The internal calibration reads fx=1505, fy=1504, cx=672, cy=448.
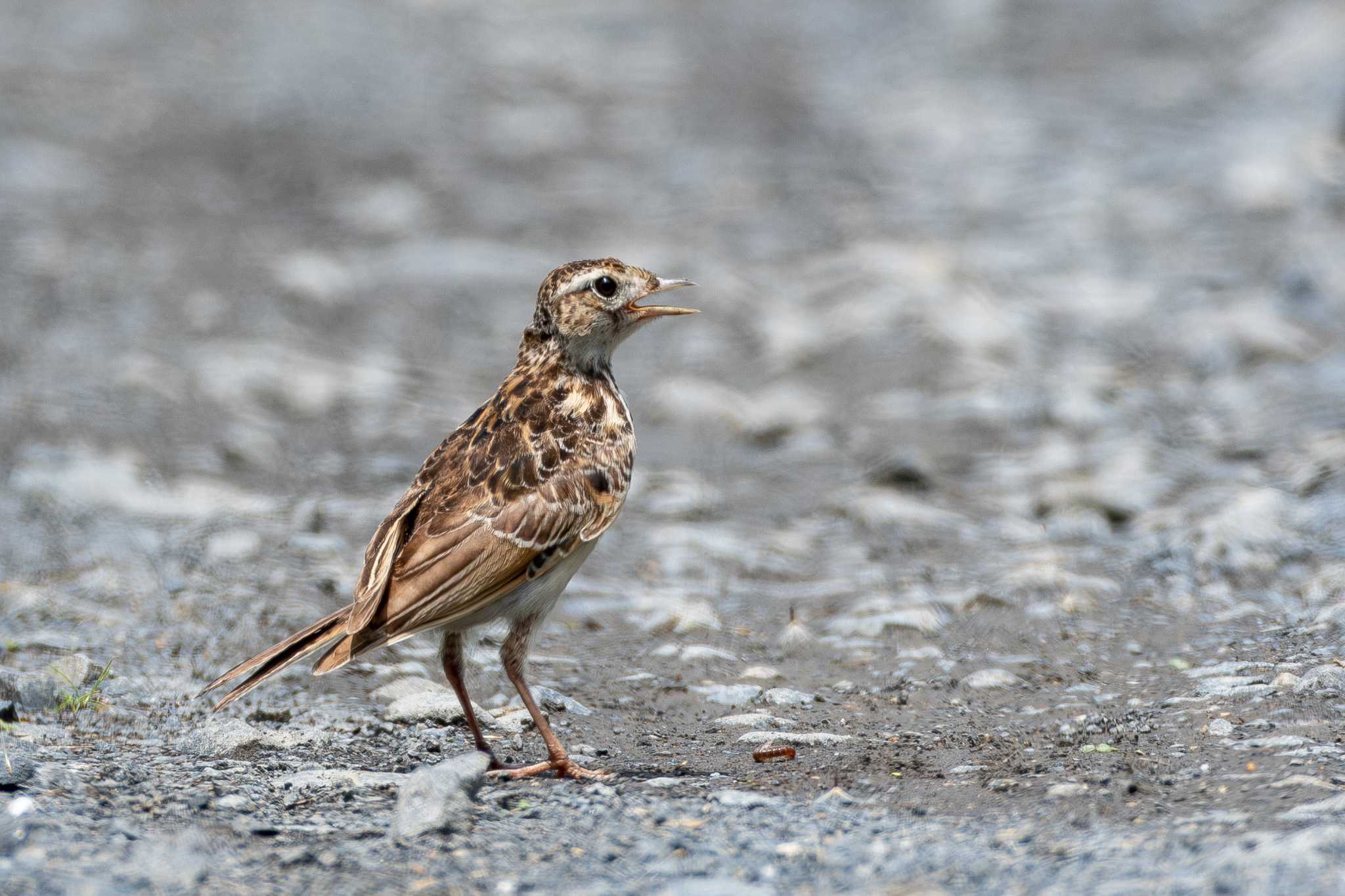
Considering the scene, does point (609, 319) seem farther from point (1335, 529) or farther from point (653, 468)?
point (1335, 529)

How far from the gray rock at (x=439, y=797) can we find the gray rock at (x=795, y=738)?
1.44 meters

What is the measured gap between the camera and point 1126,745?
600 cm

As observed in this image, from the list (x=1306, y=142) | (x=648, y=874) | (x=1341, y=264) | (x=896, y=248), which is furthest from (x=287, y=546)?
(x=1306, y=142)

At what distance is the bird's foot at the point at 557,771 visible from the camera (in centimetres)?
595

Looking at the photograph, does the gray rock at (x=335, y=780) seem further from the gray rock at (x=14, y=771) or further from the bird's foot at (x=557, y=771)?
the gray rock at (x=14, y=771)

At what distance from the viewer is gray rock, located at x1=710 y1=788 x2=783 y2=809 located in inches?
212

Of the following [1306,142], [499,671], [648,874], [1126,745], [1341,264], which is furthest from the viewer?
[1306,142]

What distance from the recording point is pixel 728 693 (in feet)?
23.5

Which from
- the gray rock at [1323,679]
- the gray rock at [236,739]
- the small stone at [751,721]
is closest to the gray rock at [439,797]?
the gray rock at [236,739]

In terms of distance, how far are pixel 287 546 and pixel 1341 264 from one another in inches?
337

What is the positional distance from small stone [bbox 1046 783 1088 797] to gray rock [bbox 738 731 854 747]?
108 cm

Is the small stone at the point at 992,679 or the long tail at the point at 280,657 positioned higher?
the long tail at the point at 280,657

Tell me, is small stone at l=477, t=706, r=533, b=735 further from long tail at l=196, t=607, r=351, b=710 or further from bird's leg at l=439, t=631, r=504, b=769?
long tail at l=196, t=607, r=351, b=710

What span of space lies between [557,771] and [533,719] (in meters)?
0.32
